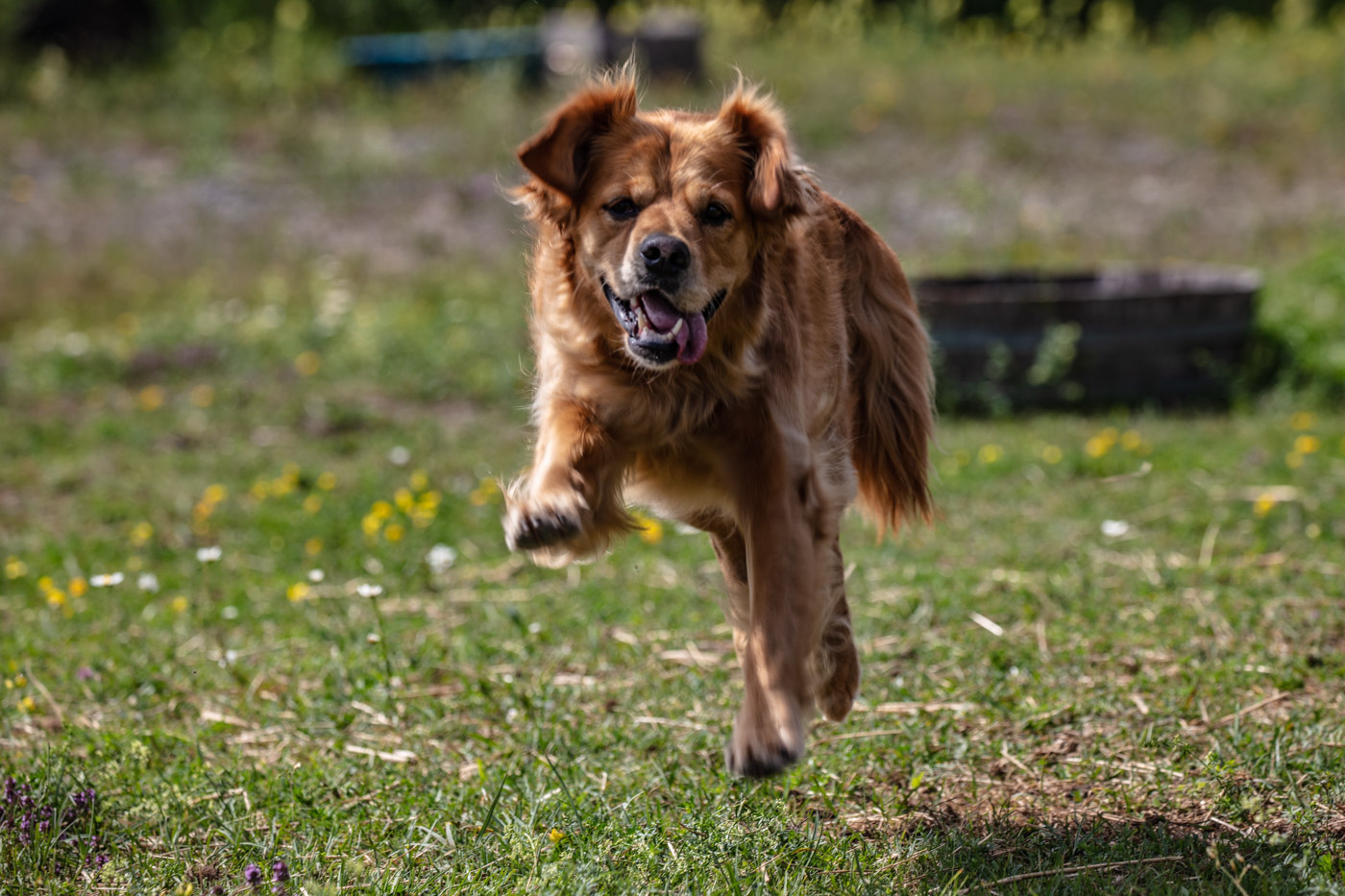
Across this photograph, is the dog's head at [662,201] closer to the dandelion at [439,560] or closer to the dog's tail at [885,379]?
the dog's tail at [885,379]

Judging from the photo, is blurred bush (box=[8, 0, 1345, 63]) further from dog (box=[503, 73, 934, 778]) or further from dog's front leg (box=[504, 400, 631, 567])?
dog's front leg (box=[504, 400, 631, 567])

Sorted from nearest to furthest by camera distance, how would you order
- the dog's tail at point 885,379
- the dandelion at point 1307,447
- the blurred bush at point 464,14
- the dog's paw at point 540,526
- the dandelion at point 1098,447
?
the dog's paw at point 540,526
the dog's tail at point 885,379
the dandelion at point 1307,447
the dandelion at point 1098,447
the blurred bush at point 464,14

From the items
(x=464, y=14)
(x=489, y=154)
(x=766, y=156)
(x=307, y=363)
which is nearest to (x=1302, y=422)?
(x=766, y=156)

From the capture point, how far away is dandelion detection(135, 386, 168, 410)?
24.3 feet

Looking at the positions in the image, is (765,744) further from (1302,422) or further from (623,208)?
(1302,422)

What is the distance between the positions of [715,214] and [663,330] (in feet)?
0.93

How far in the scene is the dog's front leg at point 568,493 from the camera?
2.65m

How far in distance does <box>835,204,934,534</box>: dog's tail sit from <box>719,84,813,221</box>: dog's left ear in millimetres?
648

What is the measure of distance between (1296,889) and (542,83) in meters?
11.7

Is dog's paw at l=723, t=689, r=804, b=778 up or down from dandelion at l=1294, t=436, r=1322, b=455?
up

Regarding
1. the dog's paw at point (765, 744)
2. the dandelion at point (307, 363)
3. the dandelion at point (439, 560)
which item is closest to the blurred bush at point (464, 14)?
the dandelion at point (307, 363)

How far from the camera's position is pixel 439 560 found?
15.3ft

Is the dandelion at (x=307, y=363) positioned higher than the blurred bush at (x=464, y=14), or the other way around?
the blurred bush at (x=464, y=14)

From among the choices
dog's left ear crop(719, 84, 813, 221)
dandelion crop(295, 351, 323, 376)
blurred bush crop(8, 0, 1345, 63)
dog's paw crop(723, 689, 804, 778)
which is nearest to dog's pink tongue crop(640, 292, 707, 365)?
dog's left ear crop(719, 84, 813, 221)
